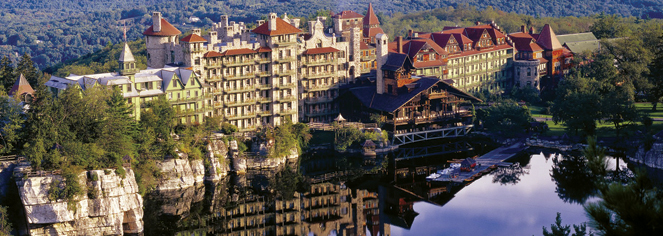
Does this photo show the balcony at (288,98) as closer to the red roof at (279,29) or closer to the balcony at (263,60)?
the balcony at (263,60)

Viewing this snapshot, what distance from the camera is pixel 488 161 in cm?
8950

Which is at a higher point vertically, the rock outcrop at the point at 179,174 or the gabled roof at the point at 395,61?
the gabled roof at the point at 395,61

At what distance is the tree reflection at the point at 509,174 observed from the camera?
81.4 m

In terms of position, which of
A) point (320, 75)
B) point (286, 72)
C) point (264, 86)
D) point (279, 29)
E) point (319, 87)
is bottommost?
point (319, 87)

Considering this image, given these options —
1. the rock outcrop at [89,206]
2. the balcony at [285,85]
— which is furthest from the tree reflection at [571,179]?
the rock outcrop at [89,206]

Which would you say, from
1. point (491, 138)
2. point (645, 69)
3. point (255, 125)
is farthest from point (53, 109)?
point (645, 69)

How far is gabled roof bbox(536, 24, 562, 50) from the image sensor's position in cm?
12800

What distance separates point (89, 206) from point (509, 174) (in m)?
42.5

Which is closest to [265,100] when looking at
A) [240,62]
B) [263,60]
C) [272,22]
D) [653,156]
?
[263,60]

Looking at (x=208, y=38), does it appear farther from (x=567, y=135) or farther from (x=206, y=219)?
(x=567, y=135)

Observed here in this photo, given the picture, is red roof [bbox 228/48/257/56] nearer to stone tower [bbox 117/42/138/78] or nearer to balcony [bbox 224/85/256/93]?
balcony [bbox 224/85/256/93]

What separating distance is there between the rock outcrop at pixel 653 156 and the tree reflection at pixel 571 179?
6.14m

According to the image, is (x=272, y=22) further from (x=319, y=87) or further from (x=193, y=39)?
(x=319, y=87)

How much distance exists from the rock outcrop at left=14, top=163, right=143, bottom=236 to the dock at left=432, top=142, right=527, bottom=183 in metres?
31.8
